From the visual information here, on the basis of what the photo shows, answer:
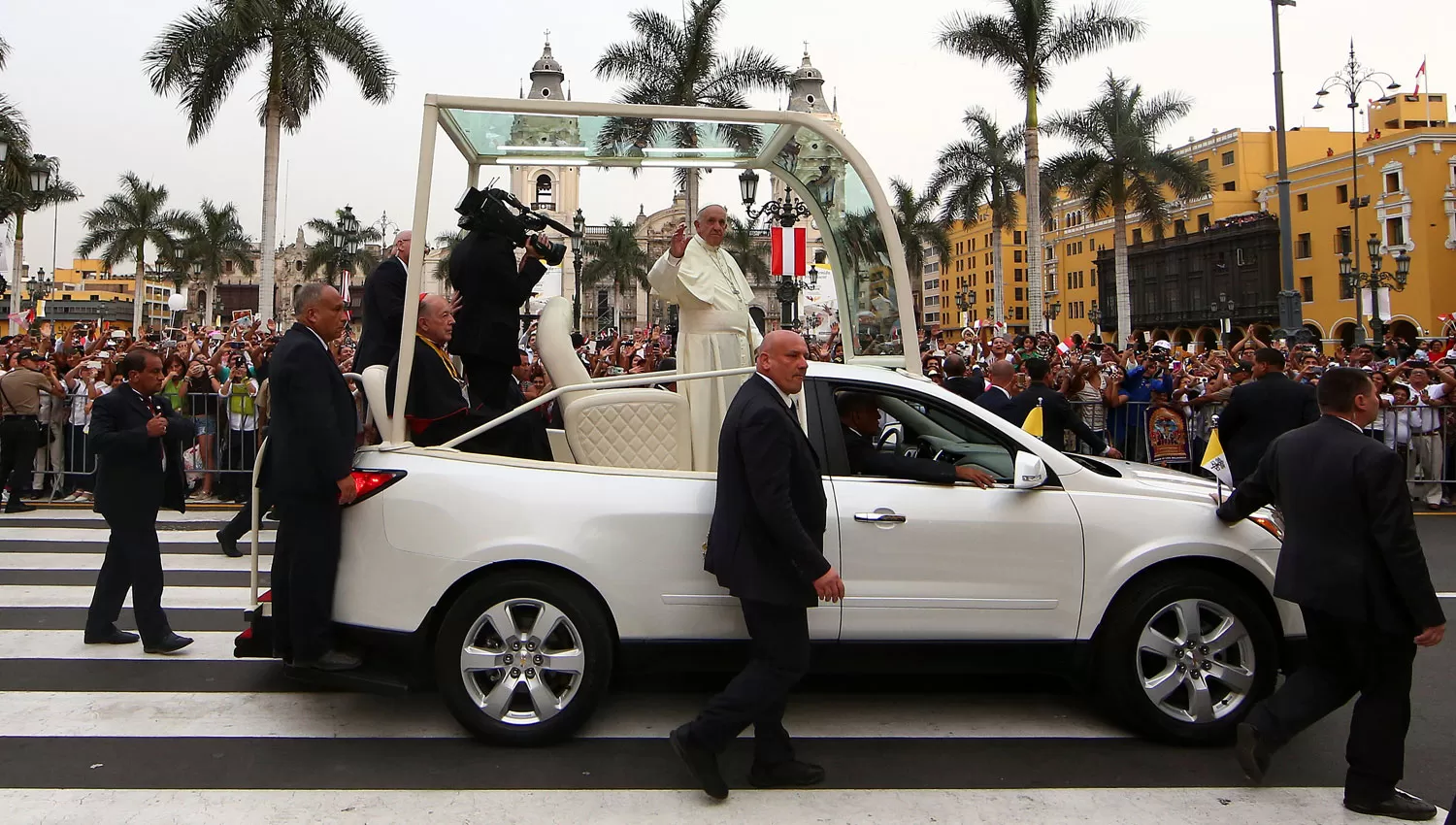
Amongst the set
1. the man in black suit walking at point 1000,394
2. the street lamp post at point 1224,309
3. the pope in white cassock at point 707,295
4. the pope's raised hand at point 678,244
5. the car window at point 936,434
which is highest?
the street lamp post at point 1224,309

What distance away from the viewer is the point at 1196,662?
4.54 metres

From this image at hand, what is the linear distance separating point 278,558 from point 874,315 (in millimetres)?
3342

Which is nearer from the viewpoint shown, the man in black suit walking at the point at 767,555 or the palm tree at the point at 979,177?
the man in black suit walking at the point at 767,555

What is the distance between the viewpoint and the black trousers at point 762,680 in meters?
3.89

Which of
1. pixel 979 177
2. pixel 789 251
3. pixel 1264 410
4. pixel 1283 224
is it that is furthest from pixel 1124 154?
pixel 1264 410

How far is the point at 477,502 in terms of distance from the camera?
4477 millimetres

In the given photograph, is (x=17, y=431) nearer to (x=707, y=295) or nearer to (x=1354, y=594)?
(x=707, y=295)

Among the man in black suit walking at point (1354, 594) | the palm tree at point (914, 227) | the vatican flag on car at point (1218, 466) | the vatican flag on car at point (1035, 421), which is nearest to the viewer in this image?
the man in black suit walking at point (1354, 594)

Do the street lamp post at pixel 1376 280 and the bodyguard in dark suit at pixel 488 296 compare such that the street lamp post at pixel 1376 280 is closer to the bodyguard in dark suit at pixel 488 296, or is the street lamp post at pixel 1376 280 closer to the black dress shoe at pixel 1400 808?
the black dress shoe at pixel 1400 808

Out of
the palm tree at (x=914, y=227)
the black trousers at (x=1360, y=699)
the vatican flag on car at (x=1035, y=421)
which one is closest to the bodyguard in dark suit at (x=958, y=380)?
the vatican flag on car at (x=1035, y=421)

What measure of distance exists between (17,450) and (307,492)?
9075 mm

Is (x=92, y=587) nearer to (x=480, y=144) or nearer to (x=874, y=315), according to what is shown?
(x=480, y=144)

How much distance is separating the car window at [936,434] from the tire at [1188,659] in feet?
2.67

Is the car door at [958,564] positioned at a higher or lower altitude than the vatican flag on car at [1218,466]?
lower
